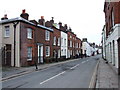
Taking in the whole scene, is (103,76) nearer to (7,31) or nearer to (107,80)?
(107,80)

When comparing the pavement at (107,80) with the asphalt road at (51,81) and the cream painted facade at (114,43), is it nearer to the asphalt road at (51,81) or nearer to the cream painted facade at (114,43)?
the asphalt road at (51,81)

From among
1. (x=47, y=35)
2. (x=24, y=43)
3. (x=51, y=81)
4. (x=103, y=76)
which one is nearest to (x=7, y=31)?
(x=24, y=43)

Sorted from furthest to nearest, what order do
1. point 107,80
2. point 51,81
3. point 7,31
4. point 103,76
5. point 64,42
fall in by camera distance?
point 64,42 < point 7,31 < point 103,76 < point 51,81 < point 107,80

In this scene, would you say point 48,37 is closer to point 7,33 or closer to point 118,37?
point 7,33

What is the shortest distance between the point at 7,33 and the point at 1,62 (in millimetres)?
4073

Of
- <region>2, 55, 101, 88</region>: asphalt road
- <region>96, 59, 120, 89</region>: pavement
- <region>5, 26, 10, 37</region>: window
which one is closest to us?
<region>96, 59, 120, 89</region>: pavement

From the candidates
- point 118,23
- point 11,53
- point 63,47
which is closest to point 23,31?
point 11,53

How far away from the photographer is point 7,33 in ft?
72.6

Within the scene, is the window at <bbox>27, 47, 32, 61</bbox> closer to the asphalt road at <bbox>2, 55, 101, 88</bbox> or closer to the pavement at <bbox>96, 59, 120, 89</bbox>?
the asphalt road at <bbox>2, 55, 101, 88</bbox>

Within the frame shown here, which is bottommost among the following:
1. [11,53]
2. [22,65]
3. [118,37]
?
[22,65]

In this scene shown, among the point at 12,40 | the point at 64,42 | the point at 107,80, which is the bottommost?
the point at 107,80

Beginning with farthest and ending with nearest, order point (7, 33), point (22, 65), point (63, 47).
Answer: point (63, 47), point (7, 33), point (22, 65)

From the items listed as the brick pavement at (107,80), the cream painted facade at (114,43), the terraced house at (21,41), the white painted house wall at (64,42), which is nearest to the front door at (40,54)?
the terraced house at (21,41)

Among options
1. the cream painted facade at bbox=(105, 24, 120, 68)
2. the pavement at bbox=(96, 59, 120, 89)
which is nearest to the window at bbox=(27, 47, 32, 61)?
the cream painted facade at bbox=(105, 24, 120, 68)
